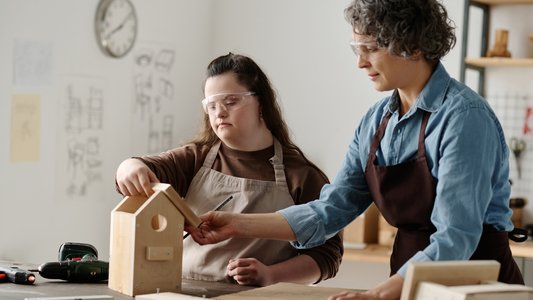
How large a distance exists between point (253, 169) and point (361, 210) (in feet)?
1.23

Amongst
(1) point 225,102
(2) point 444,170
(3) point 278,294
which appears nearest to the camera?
(2) point 444,170

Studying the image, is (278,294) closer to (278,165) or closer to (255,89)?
(278,165)

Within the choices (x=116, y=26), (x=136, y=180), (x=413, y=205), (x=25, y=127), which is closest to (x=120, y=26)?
(x=116, y=26)

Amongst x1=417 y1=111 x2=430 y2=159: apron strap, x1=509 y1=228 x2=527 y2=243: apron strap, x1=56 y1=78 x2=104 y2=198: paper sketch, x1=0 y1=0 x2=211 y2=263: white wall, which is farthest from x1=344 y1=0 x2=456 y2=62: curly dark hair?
x1=56 y1=78 x2=104 y2=198: paper sketch

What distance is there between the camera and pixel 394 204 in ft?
6.88

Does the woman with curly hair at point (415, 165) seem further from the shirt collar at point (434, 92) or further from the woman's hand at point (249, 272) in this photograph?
the woman's hand at point (249, 272)

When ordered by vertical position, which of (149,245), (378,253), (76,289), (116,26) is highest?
(116,26)

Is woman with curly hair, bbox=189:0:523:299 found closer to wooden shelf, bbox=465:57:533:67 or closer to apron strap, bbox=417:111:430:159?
apron strap, bbox=417:111:430:159

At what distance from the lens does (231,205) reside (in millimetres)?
2484

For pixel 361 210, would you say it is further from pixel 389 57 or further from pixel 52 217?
pixel 52 217

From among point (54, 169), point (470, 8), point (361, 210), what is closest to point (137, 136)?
point (54, 169)

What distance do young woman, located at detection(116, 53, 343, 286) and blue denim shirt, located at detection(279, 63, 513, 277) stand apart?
0.50ft

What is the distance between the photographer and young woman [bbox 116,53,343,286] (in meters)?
2.41

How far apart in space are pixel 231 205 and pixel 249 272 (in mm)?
274
